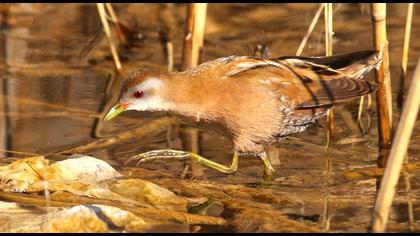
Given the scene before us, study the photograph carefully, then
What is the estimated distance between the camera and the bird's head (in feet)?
18.7

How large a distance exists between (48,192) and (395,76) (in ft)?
11.4

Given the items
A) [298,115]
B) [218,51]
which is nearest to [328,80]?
[298,115]

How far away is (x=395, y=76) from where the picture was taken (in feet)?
24.6

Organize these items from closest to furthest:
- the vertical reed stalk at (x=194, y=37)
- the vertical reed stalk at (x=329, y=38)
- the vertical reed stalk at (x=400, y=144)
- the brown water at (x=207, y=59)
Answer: the vertical reed stalk at (x=400, y=144)
the brown water at (x=207, y=59)
the vertical reed stalk at (x=329, y=38)
the vertical reed stalk at (x=194, y=37)

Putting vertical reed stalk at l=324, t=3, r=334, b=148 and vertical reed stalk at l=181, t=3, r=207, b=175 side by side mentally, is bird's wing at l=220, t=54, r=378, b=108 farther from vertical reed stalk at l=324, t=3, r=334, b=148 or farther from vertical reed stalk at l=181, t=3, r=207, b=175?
vertical reed stalk at l=181, t=3, r=207, b=175

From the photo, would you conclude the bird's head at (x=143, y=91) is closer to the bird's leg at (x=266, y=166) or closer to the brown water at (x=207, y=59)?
the brown water at (x=207, y=59)

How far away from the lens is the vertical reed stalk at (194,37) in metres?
6.59

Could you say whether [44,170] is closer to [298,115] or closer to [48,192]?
[48,192]

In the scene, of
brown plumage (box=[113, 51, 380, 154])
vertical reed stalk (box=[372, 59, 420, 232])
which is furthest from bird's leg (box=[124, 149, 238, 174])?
vertical reed stalk (box=[372, 59, 420, 232])

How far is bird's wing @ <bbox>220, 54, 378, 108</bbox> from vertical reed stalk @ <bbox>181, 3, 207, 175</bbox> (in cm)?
83

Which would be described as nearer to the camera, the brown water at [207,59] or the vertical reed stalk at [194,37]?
the brown water at [207,59]

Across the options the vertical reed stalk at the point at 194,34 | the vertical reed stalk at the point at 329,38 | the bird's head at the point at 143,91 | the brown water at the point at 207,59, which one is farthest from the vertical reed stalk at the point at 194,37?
the vertical reed stalk at the point at 329,38

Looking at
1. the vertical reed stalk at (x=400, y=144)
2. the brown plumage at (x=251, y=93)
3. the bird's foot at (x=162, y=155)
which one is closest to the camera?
the vertical reed stalk at (x=400, y=144)

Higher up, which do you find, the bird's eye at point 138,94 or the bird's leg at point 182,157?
the bird's eye at point 138,94
